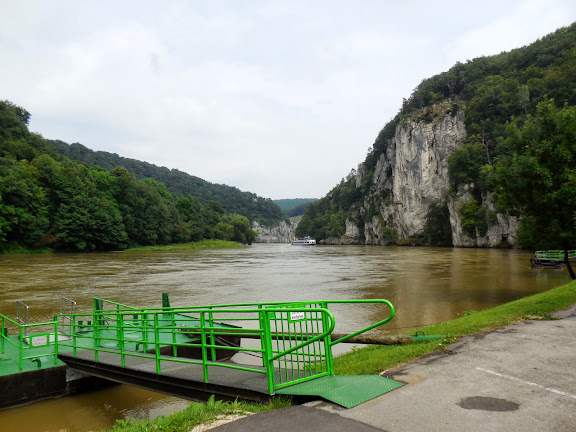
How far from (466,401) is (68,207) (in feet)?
250

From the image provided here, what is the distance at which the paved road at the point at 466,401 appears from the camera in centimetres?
378

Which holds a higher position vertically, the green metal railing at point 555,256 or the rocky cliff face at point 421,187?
the rocky cliff face at point 421,187

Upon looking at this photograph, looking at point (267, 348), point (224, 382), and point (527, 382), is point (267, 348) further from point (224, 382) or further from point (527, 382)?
point (527, 382)

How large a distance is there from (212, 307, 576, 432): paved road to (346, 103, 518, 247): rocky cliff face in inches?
3002

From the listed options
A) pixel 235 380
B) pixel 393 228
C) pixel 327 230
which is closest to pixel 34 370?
pixel 235 380

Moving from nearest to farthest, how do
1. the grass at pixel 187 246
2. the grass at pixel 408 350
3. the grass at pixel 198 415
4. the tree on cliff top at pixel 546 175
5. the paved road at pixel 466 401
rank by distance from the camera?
the paved road at pixel 466 401 < the grass at pixel 198 415 < the grass at pixel 408 350 < the tree on cliff top at pixel 546 175 < the grass at pixel 187 246

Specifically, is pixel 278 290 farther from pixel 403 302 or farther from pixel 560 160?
pixel 560 160

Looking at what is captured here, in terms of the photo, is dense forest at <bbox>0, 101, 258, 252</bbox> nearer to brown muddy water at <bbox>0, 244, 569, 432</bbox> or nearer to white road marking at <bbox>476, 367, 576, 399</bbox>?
brown muddy water at <bbox>0, 244, 569, 432</bbox>

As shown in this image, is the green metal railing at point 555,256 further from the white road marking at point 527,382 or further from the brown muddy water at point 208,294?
the white road marking at point 527,382

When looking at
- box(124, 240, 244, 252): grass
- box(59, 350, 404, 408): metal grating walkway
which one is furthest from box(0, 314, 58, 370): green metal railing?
box(124, 240, 244, 252): grass

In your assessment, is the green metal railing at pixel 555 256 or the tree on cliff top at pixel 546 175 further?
the green metal railing at pixel 555 256

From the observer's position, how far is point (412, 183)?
102m

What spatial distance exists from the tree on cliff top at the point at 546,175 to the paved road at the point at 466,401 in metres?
11.8

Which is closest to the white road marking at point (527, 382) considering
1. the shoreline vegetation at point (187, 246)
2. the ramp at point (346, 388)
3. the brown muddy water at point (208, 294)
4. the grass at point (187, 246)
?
the ramp at point (346, 388)
